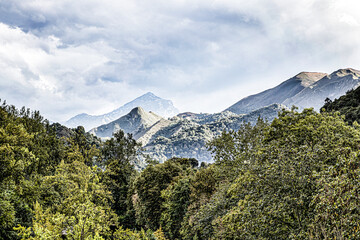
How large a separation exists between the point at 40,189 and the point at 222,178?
1709 centimetres

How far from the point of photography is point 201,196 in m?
22.0

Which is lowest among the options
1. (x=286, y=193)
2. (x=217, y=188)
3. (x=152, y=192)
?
(x=152, y=192)

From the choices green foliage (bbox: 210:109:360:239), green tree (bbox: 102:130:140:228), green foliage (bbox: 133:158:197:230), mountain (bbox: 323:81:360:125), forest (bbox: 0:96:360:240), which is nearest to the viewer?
forest (bbox: 0:96:360:240)

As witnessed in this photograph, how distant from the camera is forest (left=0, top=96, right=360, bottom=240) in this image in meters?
7.60

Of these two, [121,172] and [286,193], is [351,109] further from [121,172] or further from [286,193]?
[121,172]

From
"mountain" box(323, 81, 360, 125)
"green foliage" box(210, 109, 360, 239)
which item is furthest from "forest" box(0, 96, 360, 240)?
"mountain" box(323, 81, 360, 125)

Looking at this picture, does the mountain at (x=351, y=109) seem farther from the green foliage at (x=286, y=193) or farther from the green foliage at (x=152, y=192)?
the green foliage at (x=286, y=193)

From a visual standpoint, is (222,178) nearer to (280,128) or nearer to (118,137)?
(280,128)

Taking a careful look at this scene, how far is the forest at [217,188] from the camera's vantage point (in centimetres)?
760

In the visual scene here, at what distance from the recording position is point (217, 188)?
18.9 meters

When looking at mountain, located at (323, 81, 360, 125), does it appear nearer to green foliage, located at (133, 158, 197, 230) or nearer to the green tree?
green foliage, located at (133, 158, 197, 230)

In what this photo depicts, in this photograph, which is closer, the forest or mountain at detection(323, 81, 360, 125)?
the forest

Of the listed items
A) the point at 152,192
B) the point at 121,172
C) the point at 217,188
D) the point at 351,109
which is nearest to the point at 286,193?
the point at 217,188

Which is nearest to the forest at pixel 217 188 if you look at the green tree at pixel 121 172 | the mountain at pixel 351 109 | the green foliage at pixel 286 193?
the green foliage at pixel 286 193
